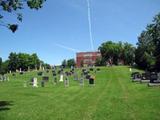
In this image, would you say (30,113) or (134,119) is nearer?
(134,119)

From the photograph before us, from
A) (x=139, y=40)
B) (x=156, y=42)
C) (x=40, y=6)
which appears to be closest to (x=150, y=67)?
(x=156, y=42)

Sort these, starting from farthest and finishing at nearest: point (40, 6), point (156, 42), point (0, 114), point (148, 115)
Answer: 1. point (156, 42)
2. point (40, 6)
3. point (0, 114)
4. point (148, 115)

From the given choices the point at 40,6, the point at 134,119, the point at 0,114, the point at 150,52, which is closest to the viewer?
the point at 134,119

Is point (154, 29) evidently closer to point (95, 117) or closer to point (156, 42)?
point (156, 42)

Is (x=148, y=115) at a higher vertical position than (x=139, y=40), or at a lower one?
→ lower

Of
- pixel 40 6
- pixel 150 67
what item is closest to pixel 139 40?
pixel 150 67

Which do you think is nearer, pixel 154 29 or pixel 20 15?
pixel 20 15

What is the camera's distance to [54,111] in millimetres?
20859

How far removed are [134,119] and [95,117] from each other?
209cm

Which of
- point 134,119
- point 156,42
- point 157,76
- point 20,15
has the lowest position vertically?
point 134,119

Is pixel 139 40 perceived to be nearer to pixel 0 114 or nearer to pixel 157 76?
pixel 157 76

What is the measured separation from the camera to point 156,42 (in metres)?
110

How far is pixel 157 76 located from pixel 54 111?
104 ft

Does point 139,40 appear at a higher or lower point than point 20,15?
higher
